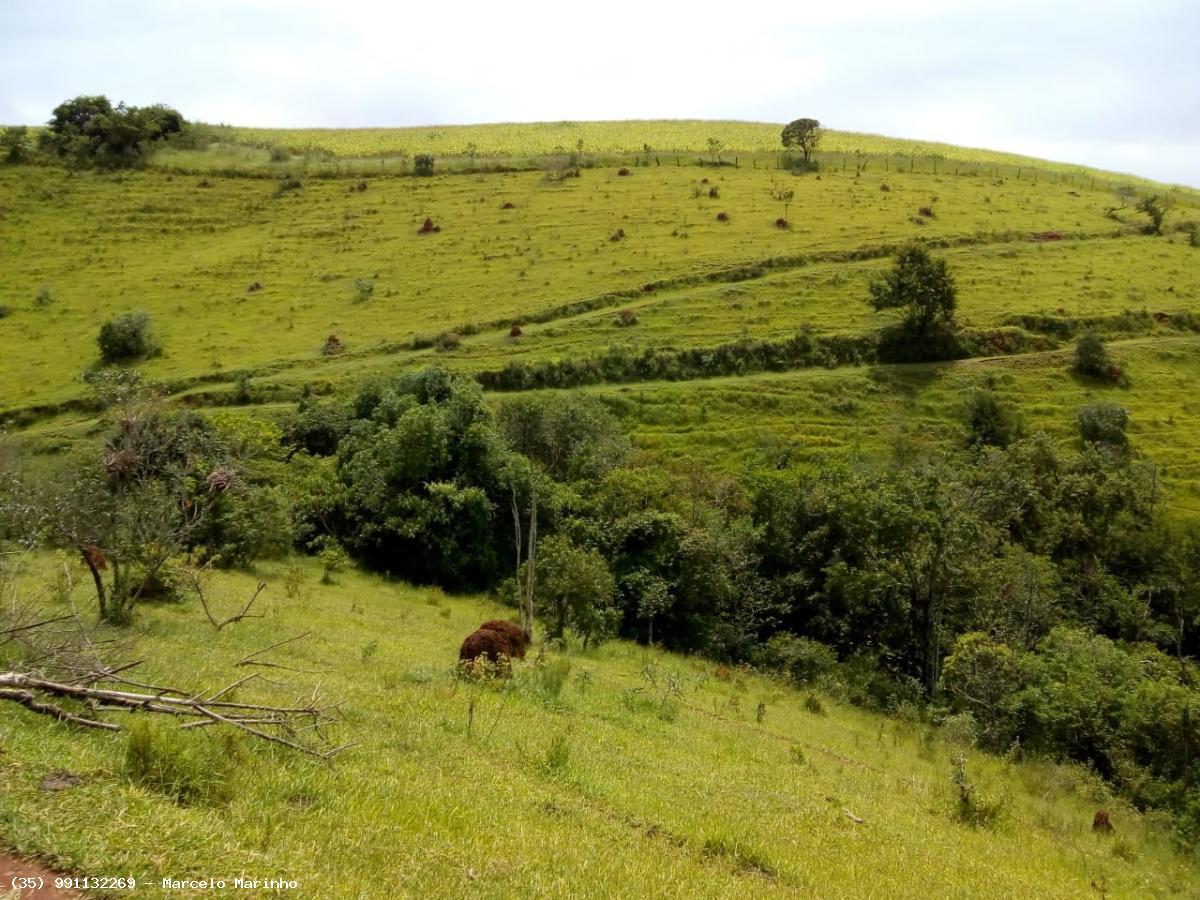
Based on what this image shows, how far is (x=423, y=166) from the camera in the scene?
268 feet

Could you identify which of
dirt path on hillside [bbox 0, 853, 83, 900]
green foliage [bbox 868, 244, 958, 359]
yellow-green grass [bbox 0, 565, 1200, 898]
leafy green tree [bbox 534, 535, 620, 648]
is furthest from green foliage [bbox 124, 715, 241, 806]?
green foliage [bbox 868, 244, 958, 359]

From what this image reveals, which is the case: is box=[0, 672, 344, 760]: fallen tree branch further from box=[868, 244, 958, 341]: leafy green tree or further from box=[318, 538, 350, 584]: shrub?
box=[868, 244, 958, 341]: leafy green tree

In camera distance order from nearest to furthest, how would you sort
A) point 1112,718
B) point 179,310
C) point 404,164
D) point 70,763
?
1. point 70,763
2. point 1112,718
3. point 179,310
4. point 404,164

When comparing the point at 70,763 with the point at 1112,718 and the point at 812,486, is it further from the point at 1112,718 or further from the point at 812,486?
the point at 812,486

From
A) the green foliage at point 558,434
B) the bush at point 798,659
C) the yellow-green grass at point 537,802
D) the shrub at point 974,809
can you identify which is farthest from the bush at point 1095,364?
the shrub at point 974,809

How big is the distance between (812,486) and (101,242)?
6643 cm

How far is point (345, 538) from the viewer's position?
3278 centimetres

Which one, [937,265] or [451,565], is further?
[937,265]

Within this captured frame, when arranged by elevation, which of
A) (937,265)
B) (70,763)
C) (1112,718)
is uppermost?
(937,265)

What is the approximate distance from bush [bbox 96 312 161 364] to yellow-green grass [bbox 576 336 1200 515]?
100 feet

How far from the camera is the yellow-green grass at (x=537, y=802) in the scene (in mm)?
5035

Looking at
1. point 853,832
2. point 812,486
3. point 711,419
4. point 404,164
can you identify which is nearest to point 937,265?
point 711,419

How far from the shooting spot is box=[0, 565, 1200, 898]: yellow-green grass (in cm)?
504

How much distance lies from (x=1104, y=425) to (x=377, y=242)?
5754 cm
